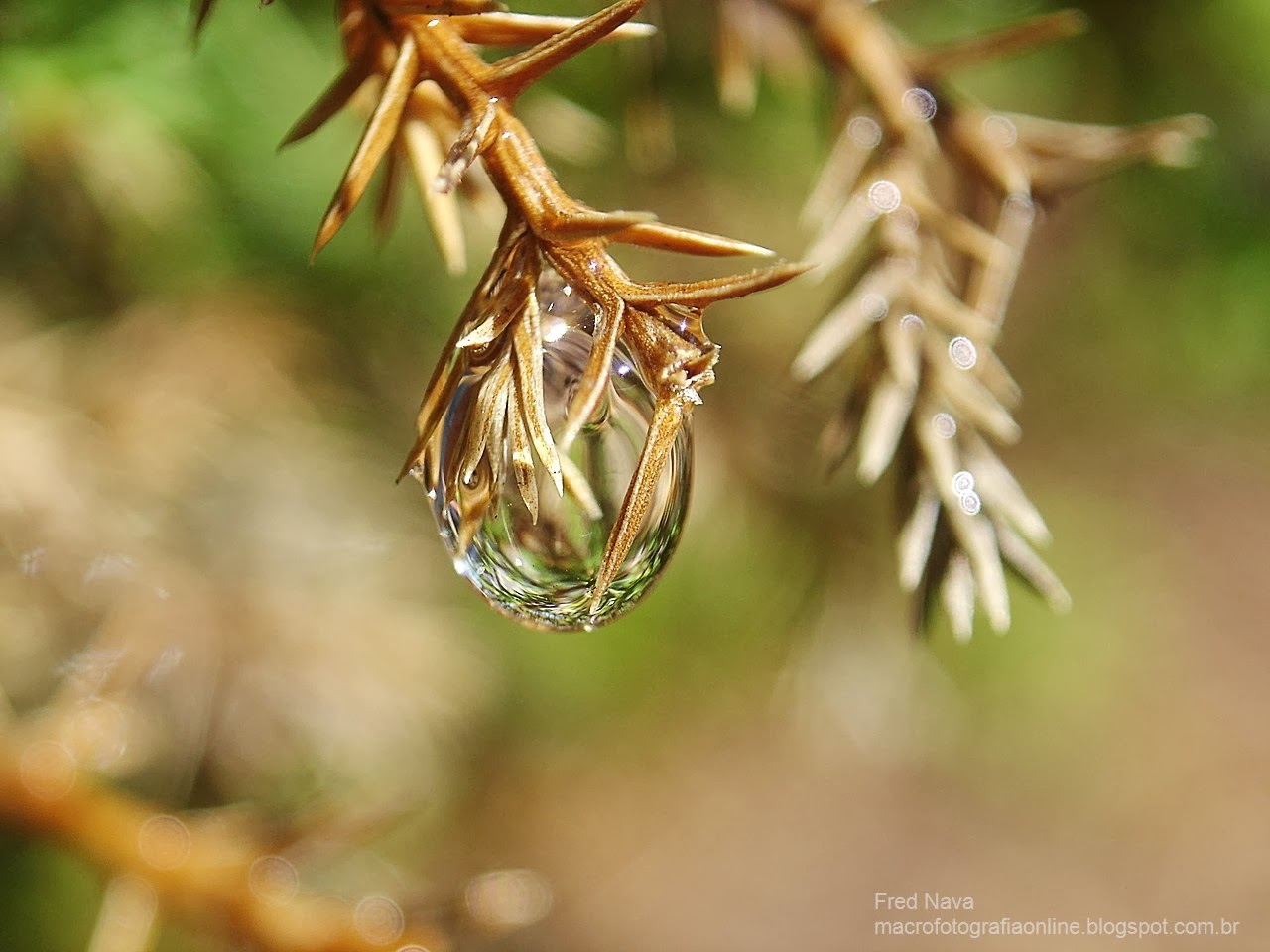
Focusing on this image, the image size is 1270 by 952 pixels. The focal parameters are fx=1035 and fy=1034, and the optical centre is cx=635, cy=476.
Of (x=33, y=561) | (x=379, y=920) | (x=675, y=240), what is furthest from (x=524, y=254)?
(x=33, y=561)

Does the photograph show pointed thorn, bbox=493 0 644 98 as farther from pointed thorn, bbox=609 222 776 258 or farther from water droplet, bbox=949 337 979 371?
water droplet, bbox=949 337 979 371

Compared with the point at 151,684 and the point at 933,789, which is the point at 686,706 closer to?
the point at 151,684

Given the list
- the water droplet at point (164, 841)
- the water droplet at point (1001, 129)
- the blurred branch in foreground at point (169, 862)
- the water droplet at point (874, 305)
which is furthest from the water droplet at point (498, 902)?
the water droplet at point (1001, 129)

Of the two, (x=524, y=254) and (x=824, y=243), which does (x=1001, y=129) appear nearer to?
(x=824, y=243)

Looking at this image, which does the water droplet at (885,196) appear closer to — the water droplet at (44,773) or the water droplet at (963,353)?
the water droplet at (963,353)

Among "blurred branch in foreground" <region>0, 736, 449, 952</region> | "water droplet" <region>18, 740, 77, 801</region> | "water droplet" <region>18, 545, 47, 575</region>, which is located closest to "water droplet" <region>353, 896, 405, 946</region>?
"blurred branch in foreground" <region>0, 736, 449, 952</region>

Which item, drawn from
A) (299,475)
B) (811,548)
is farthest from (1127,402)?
(299,475)
